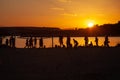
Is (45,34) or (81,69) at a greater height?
(45,34)

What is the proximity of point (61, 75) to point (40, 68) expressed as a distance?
253cm

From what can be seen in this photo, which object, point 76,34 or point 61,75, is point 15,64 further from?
point 76,34

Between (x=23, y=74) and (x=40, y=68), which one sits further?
(x=40, y=68)

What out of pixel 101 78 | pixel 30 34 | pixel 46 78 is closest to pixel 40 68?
pixel 46 78

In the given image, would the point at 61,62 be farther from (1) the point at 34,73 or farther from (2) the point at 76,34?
(2) the point at 76,34

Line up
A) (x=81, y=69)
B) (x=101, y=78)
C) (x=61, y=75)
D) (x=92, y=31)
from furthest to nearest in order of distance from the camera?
(x=92, y=31) < (x=81, y=69) < (x=61, y=75) < (x=101, y=78)

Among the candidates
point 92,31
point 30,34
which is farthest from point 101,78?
point 92,31

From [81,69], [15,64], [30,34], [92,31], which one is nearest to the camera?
[81,69]

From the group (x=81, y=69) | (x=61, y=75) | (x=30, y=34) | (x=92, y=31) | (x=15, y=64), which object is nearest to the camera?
(x=61, y=75)

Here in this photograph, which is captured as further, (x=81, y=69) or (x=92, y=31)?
(x=92, y=31)

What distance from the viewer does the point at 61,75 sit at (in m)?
14.3

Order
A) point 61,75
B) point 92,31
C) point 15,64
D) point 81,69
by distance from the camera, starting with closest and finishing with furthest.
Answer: point 61,75 → point 81,69 → point 15,64 → point 92,31

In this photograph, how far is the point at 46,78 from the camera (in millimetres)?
13547

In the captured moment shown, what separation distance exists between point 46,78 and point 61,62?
524cm
